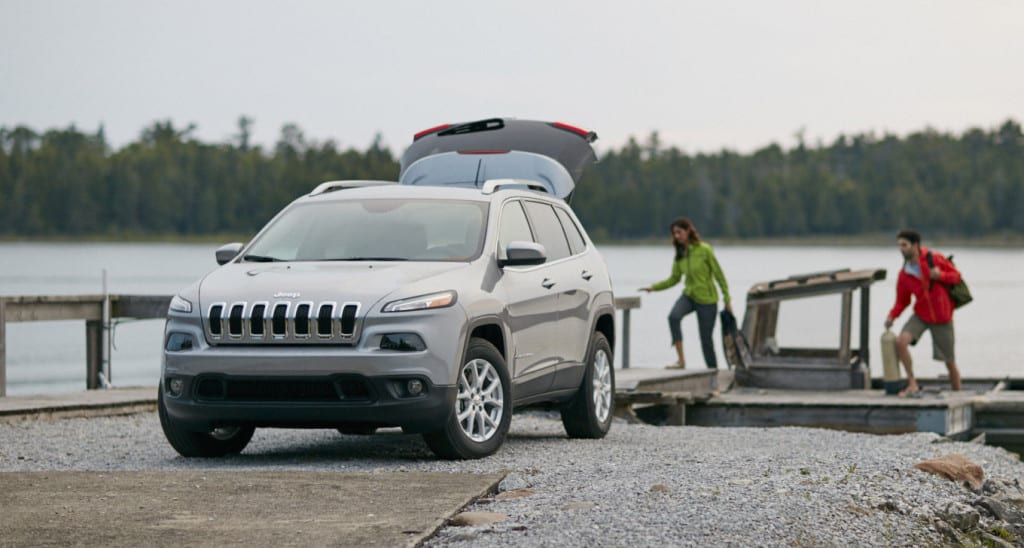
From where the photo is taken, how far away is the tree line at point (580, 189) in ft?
506

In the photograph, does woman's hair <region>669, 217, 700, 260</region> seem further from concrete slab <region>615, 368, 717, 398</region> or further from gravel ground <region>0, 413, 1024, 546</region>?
gravel ground <region>0, 413, 1024, 546</region>

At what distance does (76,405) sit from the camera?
1355 cm

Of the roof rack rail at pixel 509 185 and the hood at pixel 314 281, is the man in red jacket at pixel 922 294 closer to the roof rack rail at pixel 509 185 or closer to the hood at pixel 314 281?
the roof rack rail at pixel 509 185

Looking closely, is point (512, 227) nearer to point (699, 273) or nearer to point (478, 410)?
point (478, 410)

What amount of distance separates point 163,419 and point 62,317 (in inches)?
217

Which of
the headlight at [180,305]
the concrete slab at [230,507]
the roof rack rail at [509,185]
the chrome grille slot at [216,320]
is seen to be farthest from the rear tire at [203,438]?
the roof rack rail at [509,185]

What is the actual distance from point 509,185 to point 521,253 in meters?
1.46

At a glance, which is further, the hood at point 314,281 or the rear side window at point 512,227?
the rear side window at point 512,227

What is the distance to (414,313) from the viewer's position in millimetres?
9406

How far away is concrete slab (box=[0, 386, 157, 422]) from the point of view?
13062 mm

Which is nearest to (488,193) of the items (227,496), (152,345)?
(227,496)

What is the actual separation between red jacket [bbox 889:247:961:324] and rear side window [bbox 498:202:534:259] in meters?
8.05

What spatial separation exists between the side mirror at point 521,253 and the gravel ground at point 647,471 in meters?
1.27

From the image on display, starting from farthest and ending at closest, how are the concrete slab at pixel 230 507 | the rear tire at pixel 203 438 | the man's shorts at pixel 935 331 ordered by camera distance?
1. the man's shorts at pixel 935 331
2. the rear tire at pixel 203 438
3. the concrete slab at pixel 230 507
